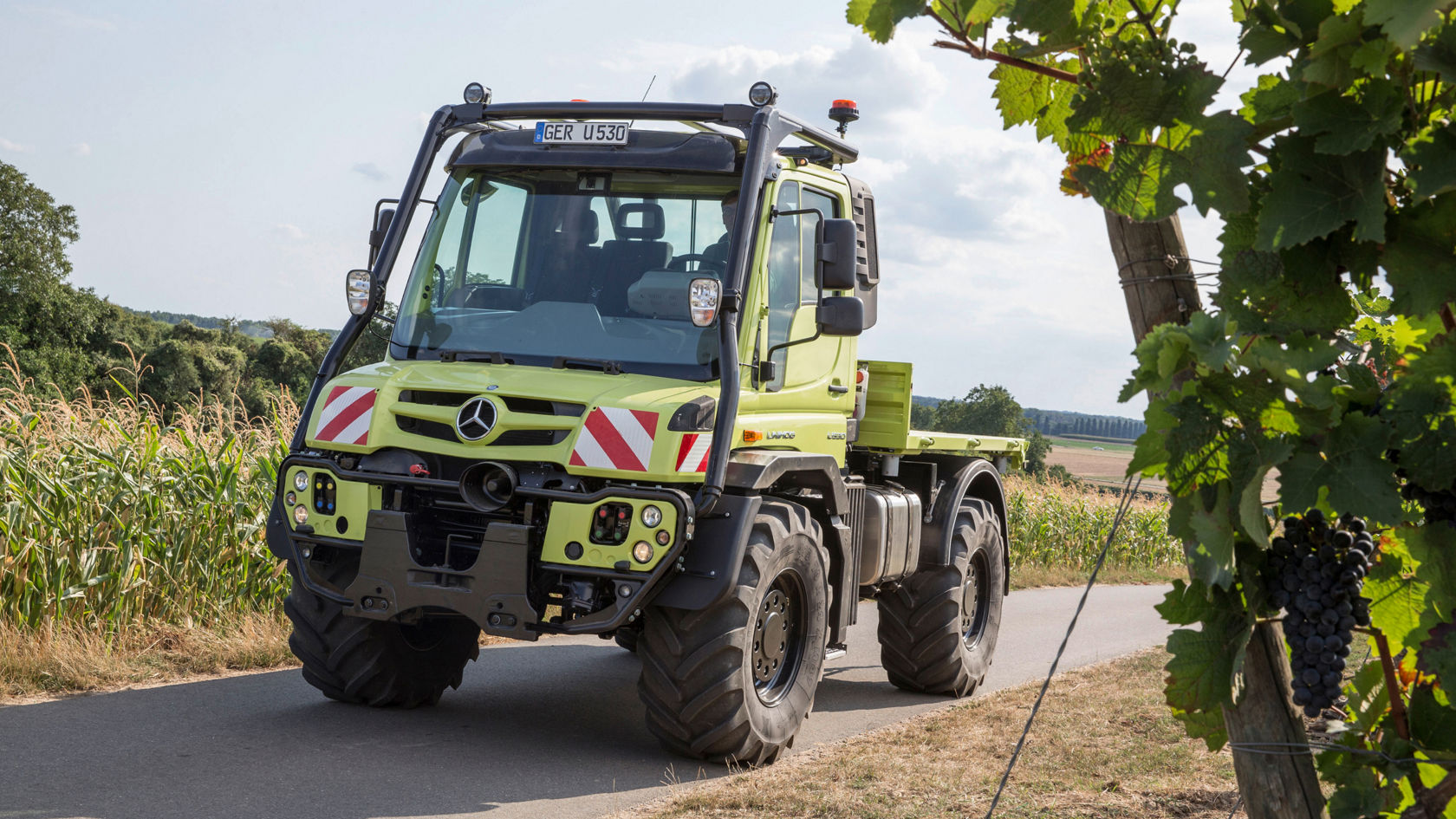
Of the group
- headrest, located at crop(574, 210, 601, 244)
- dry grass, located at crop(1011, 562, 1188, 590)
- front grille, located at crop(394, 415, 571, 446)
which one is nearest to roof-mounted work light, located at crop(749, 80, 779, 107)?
headrest, located at crop(574, 210, 601, 244)

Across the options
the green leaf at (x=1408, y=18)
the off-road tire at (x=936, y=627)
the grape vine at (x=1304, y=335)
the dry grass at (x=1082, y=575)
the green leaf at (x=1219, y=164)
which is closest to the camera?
the green leaf at (x=1408, y=18)

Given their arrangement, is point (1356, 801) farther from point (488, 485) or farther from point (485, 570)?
point (488, 485)

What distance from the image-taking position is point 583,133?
649cm

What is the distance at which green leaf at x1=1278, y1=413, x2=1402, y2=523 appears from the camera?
6.64 ft

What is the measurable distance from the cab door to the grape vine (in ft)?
12.3

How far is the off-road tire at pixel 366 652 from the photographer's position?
21.0 ft

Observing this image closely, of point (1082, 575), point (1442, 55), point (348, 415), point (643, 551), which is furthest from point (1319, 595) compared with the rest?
point (1082, 575)

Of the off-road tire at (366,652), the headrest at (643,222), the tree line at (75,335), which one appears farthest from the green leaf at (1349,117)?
the tree line at (75,335)

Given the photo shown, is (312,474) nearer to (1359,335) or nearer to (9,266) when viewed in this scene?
(1359,335)

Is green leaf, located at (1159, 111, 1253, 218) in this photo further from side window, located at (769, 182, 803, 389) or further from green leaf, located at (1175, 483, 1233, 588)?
side window, located at (769, 182, 803, 389)

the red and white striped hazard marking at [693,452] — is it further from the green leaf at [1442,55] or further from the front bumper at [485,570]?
the green leaf at [1442,55]

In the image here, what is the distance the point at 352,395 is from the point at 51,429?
12.5 feet

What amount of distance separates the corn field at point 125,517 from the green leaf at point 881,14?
646cm

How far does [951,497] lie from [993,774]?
259cm
